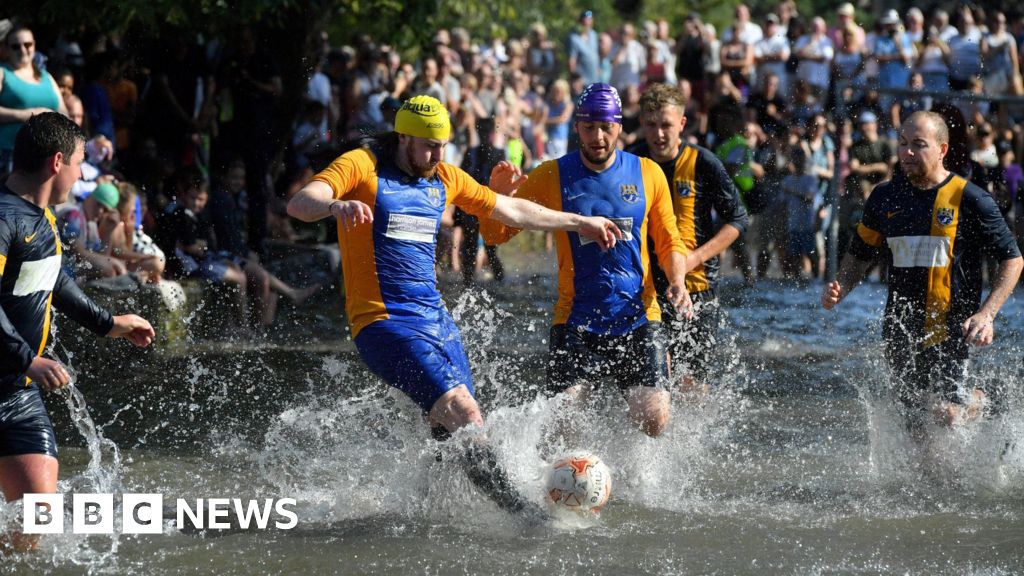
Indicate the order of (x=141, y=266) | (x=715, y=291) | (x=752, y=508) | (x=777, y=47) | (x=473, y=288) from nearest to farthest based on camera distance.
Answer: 1. (x=752, y=508)
2. (x=715, y=291)
3. (x=141, y=266)
4. (x=473, y=288)
5. (x=777, y=47)

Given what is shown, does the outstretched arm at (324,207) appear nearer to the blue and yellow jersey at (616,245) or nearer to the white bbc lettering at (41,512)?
the blue and yellow jersey at (616,245)

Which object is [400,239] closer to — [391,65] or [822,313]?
[822,313]

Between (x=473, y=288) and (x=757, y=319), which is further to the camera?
(x=473, y=288)

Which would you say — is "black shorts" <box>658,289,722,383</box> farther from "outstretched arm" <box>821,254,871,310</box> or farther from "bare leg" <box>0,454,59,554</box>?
"bare leg" <box>0,454,59,554</box>

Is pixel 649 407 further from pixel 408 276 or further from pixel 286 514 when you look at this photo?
pixel 286 514

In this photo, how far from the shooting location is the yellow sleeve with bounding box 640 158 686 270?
260 inches

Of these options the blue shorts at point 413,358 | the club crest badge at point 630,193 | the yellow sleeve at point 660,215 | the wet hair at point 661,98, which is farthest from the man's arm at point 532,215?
the wet hair at point 661,98

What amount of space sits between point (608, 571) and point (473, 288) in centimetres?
811

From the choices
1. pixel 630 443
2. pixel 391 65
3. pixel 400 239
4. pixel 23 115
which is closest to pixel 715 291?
pixel 630 443

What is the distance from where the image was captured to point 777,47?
16.3m

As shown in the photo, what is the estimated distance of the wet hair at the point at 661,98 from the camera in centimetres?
706

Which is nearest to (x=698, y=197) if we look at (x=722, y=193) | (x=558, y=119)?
(x=722, y=193)

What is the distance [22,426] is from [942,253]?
4319 millimetres

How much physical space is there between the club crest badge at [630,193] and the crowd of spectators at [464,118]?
4.72m
